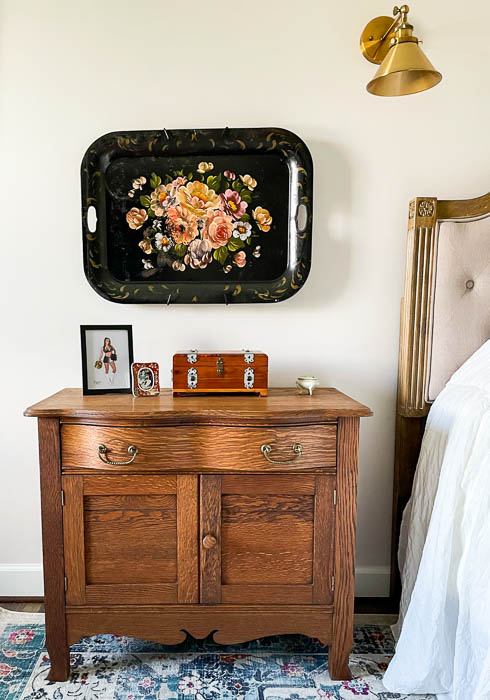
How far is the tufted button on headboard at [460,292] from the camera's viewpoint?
64.9 inches

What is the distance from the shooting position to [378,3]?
5.65 ft

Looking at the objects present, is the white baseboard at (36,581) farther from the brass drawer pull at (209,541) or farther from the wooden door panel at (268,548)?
the brass drawer pull at (209,541)

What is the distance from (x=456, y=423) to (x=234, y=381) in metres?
0.72

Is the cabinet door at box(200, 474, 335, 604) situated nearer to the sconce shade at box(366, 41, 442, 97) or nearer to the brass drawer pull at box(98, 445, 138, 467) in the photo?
the brass drawer pull at box(98, 445, 138, 467)

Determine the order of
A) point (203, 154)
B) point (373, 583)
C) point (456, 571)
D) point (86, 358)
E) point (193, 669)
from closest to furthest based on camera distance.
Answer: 1. point (456, 571)
2. point (193, 669)
3. point (86, 358)
4. point (203, 154)
5. point (373, 583)

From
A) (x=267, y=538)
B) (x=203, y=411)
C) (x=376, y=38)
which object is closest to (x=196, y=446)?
(x=203, y=411)

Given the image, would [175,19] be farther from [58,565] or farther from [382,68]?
[58,565]

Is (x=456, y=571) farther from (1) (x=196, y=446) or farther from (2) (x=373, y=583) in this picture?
(1) (x=196, y=446)

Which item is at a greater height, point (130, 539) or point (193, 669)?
point (130, 539)

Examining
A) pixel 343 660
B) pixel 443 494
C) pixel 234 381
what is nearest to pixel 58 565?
pixel 234 381

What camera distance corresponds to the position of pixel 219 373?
63.8 inches

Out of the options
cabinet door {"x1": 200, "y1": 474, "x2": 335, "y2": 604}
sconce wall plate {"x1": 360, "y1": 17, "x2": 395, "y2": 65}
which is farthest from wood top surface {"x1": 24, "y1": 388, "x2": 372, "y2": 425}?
sconce wall plate {"x1": 360, "y1": 17, "x2": 395, "y2": 65}

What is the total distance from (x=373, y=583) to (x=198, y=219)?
1.59 meters

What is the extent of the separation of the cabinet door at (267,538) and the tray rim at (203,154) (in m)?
0.71
